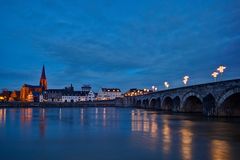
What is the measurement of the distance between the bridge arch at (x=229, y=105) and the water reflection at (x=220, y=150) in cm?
2082

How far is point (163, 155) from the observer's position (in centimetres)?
1642

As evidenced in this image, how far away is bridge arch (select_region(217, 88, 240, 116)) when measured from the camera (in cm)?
4119

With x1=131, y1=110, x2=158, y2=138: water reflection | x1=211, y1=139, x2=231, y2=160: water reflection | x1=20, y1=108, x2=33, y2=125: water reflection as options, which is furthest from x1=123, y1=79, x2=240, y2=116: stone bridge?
x1=20, y1=108, x2=33, y2=125: water reflection

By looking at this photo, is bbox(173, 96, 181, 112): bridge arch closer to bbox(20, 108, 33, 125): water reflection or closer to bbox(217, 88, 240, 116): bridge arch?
bbox(217, 88, 240, 116): bridge arch

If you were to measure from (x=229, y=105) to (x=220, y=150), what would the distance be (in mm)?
26981

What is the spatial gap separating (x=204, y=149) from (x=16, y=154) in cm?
1069

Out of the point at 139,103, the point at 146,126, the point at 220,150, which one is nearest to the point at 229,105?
the point at 146,126

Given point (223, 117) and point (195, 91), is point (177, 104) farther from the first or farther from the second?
point (223, 117)

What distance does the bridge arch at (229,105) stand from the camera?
41188mm

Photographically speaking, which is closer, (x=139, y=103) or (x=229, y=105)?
(x=229, y=105)

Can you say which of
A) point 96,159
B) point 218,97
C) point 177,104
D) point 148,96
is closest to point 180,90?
point 177,104

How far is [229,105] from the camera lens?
141 ft

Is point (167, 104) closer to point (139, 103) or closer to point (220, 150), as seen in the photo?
point (139, 103)

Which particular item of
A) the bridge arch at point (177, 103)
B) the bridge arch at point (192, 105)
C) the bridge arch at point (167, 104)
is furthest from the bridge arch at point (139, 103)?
the bridge arch at point (192, 105)
